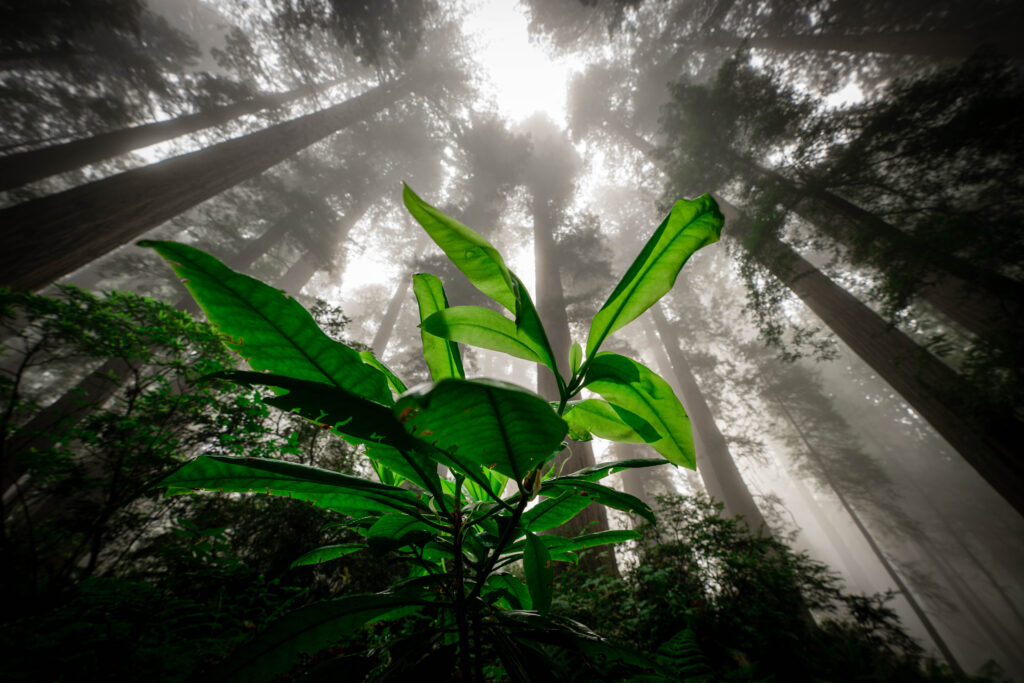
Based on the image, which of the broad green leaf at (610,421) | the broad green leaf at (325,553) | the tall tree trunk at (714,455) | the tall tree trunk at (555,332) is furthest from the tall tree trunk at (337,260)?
the broad green leaf at (610,421)

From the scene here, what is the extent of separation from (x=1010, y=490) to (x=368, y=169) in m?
18.1

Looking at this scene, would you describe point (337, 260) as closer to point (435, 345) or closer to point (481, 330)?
point (435, 345)

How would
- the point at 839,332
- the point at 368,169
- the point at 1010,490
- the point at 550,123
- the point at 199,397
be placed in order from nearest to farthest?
1. the point at 199,397
2. the point at 1010,490
3. the point at 839,332
4. the point at 368,169
5. the point at 550,123

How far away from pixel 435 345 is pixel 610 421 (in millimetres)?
339

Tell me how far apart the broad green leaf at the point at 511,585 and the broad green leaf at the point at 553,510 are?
19 centimetres

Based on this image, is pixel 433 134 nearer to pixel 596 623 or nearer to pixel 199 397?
pixel 199 397

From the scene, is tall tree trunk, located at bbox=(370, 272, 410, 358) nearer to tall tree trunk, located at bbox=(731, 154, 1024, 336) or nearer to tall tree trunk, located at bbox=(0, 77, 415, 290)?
tall tree trunk, located at bbox=(0, 77, 415, 290)

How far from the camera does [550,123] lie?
17.9m

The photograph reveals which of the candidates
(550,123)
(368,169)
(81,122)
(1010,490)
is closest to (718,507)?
(1010,490)

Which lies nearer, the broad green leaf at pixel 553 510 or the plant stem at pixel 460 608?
the plant stem at pixel 460 608

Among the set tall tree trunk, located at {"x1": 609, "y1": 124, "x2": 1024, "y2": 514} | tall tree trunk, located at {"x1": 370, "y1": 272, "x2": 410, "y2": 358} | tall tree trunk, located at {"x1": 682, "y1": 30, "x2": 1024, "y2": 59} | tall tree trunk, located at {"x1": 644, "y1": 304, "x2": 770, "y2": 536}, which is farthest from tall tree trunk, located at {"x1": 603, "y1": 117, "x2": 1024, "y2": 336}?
tall tree trunk, located at {"x1": 370, "y1": 272, "x2": 410, "y2": 358}

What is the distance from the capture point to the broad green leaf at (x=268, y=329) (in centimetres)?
38

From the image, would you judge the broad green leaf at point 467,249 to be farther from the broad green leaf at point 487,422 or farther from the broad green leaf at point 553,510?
the broad green leaf at point 553,510

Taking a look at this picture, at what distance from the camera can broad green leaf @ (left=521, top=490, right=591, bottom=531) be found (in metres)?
0.70
